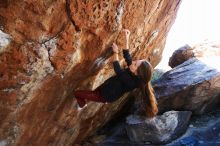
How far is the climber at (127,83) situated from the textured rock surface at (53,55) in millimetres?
318

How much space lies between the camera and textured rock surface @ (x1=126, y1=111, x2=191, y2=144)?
7562 millimetres

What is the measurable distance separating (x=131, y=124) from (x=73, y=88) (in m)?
2.56

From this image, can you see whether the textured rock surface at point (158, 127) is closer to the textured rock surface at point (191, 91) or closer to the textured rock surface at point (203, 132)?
the textured rock surface at point (203, 132)

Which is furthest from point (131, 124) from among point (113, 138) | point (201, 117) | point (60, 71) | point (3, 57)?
point (3, 57)

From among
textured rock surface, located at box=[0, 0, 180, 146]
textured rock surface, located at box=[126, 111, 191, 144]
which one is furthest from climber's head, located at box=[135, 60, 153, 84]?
textured rock surface, located at box=[126, 111, 191, 144]

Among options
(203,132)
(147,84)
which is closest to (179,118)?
(203,132)

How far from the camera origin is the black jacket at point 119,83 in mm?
5176

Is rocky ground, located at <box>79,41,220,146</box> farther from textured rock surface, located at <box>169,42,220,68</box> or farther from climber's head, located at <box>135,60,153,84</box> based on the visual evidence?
climber's head, located at <box>135,60,153,84</box>

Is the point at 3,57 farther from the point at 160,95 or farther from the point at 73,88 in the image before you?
the point at 160,95

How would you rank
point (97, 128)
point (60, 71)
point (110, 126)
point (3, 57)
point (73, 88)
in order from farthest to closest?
point (110, 126), point (97, 128), point (73, 88), point (60, 71), point (3, 57)

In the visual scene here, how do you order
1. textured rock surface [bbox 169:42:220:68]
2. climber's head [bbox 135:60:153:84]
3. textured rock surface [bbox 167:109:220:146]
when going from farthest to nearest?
textured rock surface [bbox 169:42:220:68] → textured rock surface [bbox 167:109:220:146] → climber's head [bbox 135:60:153:84]

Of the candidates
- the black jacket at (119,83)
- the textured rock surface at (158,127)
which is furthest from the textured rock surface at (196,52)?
the black jacket at (119,83)

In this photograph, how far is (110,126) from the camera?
9.05m

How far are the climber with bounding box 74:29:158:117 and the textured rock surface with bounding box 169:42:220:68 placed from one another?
5.39 meters
